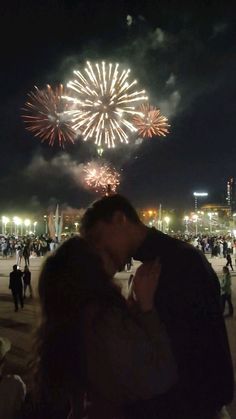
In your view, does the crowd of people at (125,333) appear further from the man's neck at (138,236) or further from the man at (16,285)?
the man at (16,285)

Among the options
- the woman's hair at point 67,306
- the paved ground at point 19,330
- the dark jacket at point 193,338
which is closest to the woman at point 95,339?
the woman's hair at point 67,306

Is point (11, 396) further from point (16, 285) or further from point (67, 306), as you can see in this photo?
point (16, 285)

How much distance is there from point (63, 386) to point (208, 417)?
1.75 feet

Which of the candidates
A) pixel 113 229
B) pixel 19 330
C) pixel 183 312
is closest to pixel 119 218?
pixel 113 229

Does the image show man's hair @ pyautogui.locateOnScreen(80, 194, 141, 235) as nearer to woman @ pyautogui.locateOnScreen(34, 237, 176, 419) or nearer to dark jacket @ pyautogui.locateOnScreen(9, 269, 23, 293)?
woman @ pyautogui.locateOnScreen(34, 237, 176, 419)

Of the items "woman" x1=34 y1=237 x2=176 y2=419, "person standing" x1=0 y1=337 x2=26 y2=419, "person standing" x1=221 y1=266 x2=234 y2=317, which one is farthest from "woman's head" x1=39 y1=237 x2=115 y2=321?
"person standing" x1=221 y1=266 x2=234 y2=317

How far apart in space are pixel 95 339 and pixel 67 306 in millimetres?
144

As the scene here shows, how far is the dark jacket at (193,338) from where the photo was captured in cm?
171

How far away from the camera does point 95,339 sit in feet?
5.15

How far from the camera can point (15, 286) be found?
1334 cm

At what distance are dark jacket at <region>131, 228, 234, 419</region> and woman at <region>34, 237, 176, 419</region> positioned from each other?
0.34 ft

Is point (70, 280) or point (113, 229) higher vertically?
point (113, 229)

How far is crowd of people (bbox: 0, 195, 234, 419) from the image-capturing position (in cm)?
156

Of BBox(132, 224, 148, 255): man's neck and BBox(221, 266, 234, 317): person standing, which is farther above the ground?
BBox(132, 224, 148, 255): man's neck
